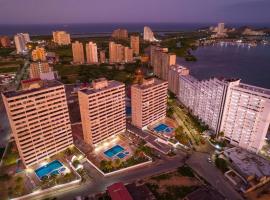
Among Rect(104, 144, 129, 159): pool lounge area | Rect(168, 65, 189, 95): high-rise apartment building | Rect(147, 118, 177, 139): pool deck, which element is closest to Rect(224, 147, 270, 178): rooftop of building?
Rect(147, 118, 177, 139): pool deck

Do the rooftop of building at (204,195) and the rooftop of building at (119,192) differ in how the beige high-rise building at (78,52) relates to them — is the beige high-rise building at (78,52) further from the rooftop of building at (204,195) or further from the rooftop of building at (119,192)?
the rooftop of building at (204,195)

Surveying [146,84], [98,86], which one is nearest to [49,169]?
[98,86]

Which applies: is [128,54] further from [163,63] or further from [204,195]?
[204,195]

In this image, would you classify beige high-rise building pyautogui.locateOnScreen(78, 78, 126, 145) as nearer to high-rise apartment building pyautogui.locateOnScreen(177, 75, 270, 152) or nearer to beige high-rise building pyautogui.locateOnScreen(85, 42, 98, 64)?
high-rise apartment building pyautogui.locateOnScreen(177, 75, 270, 152)

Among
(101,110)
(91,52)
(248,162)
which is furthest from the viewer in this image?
(91,52)

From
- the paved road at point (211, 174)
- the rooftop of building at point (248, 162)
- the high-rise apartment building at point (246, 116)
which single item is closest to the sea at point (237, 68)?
the high-rise apartment building at point (246, 116)

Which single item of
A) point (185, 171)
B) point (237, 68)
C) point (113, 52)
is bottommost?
point (185, 171)
